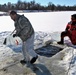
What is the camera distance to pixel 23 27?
5.41 m

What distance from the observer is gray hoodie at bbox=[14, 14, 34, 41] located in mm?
5387

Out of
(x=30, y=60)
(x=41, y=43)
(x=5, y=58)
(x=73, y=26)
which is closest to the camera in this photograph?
(x=30, y=60)

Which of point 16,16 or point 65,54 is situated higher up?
point 16,16

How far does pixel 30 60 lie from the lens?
5.72 metres

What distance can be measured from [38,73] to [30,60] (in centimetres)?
73

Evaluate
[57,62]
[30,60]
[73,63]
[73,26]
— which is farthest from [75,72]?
[73,26]

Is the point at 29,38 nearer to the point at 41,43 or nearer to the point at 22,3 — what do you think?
the point at 41,43

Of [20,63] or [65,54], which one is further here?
[65,54]

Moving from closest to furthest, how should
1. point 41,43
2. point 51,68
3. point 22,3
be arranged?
1. point 51,68
2. point 41,43
3. point 22,3

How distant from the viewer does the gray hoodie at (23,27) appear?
5.39 metres

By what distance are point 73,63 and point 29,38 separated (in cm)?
124

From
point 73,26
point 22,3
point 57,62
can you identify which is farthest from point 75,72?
point 22,3

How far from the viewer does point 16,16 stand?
5.41 m

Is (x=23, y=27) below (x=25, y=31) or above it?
above
